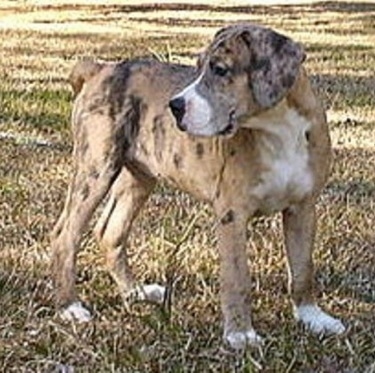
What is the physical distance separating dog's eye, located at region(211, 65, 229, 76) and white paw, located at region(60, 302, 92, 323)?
1.12m

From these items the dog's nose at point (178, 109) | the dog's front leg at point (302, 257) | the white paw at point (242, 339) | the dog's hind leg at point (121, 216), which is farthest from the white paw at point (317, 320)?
the dog's nose at point (178, 109)

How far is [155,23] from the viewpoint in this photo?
2489cm

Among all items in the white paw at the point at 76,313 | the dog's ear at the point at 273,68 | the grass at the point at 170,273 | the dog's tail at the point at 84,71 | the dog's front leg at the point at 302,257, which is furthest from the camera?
the dog's tail at the point at 84,71

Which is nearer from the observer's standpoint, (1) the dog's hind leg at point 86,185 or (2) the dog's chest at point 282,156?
(2) the dog's chest at point 282,156

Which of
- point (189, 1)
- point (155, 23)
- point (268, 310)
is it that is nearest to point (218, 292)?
point (268, 310)

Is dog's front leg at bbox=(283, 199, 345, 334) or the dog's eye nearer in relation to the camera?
the dog's eye

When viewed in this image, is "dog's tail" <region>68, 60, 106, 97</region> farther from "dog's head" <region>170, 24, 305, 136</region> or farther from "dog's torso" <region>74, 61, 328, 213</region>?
"dog's head" <region>170, 24, 305, 136</region>

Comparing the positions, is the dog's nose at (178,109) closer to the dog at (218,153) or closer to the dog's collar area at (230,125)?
the dog at (218,153)

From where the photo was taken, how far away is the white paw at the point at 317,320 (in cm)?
524

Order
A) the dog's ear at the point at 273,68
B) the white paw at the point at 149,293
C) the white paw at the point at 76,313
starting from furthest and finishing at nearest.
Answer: the white paw at the point at 149,293 → the white paw at the point at 76,313 → the dog's ear at the point at 273,68

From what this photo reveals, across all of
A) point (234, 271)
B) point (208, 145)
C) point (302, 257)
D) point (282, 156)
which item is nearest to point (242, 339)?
point (234, 271)

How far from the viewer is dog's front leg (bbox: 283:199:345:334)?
5430 mm

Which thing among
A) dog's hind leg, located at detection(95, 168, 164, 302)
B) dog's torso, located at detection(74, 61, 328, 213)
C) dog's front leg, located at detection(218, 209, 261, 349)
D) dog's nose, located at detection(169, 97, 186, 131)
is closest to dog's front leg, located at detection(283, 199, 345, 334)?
dog's torso, located at detection(74, 61, 328, 213)

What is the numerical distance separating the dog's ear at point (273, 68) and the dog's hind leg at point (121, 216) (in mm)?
1162
